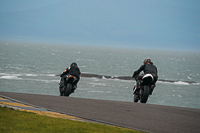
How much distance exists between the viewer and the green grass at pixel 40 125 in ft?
23.6

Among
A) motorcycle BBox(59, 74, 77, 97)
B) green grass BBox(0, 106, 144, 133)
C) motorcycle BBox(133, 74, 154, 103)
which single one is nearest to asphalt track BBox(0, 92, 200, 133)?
green grass BBox(0, 106, 144, 133)

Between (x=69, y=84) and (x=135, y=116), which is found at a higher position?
(x=69, y=84)

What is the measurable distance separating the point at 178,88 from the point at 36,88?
1415 inches

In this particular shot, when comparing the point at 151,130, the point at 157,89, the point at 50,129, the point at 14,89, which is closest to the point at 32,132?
the point at 50,129

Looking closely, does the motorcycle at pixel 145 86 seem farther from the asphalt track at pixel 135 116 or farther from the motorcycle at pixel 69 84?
the motorcycle at pixel 69 84

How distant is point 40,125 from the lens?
769 centimetres

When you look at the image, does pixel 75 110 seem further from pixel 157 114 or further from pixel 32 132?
pixel 32 132

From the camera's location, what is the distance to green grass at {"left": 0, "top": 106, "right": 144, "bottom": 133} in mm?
7207

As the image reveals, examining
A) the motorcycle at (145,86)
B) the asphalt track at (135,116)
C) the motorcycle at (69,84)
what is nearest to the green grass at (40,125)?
the asphalt track at (135,116)

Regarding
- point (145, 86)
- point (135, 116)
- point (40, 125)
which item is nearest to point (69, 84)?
point (145, 86)

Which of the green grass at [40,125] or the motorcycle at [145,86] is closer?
the green grass at [40,125]

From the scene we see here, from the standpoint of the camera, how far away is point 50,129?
734 cm

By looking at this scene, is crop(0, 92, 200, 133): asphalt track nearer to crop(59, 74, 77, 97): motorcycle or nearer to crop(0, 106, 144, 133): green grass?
crop(0, 106, 144, 133): green grass

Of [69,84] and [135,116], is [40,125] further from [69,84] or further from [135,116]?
[69,84]
